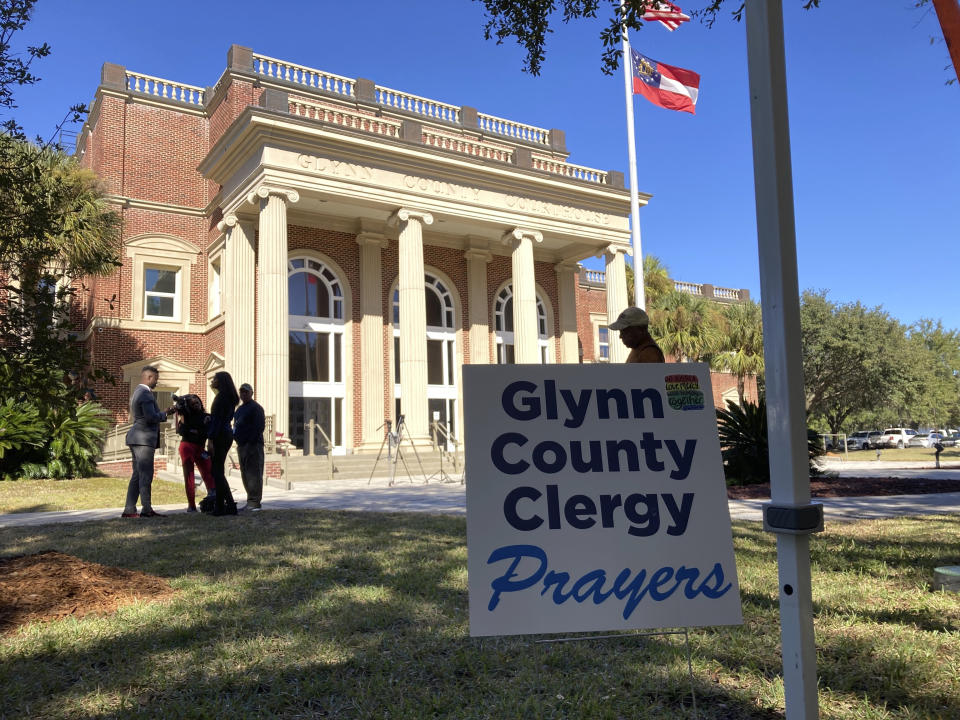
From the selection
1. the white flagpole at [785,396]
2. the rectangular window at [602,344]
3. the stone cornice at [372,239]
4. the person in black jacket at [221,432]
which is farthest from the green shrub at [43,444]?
the rectangular window at [602,344]

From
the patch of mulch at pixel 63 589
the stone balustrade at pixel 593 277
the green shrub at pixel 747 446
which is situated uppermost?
the stone balustrade at pixel 593 277

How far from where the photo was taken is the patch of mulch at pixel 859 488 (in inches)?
408

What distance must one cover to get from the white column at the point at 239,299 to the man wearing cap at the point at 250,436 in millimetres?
11678

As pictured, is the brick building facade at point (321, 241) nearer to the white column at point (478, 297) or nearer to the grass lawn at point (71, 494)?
the white column at point (478, 297)

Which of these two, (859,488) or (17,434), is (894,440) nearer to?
(859,488)

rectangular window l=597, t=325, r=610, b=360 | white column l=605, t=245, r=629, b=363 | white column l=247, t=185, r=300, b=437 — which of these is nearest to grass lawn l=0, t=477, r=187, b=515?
white column l=247, t=185, r=300, b=437

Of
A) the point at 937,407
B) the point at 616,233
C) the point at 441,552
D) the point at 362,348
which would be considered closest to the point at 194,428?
the point at 441,552

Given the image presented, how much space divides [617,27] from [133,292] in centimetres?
2210

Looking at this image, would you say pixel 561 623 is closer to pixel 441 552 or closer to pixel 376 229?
pixel 441 552

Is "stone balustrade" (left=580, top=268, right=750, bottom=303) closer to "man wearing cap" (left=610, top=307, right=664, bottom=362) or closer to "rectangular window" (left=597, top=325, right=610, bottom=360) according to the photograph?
"rectangular window" (left=597, top=325, right=610, bottom=360)

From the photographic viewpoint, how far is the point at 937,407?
50.2 metres

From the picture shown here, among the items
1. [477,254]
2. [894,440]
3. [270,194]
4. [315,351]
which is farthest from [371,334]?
[894,440]

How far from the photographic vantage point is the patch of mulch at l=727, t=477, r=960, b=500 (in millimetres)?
10376

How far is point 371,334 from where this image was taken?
24.3 m
